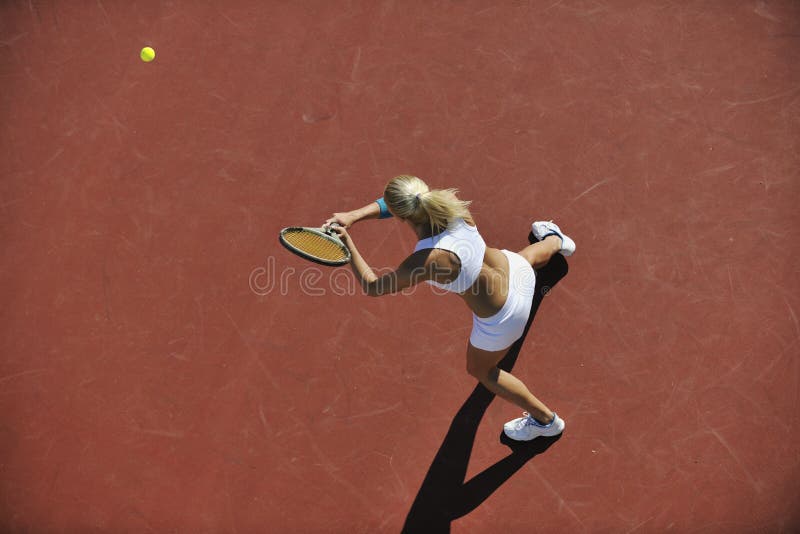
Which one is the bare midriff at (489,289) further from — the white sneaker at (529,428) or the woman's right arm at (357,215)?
the white sneaker at (529,428)

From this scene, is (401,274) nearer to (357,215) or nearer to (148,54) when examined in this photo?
(357,215)

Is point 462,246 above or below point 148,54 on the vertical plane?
below

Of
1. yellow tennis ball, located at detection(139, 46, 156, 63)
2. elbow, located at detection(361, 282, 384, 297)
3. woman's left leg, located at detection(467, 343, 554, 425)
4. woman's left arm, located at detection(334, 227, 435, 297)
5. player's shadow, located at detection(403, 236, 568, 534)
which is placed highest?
yellow tennis ball, located at detection(139, 46, 156, 63)

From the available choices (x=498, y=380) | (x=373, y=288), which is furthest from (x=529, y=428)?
(x=373, y=288)

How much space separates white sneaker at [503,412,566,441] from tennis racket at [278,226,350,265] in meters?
1.51

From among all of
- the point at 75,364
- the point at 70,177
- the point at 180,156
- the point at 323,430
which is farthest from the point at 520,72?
the point at 75,364

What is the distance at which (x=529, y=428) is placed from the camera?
3.66 metres

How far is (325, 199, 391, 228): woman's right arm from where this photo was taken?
3.19 meters

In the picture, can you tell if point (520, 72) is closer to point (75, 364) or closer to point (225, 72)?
point (225, 72)

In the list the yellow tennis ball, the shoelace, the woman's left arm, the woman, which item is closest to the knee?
the woman

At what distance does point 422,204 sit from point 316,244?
677 millimetres

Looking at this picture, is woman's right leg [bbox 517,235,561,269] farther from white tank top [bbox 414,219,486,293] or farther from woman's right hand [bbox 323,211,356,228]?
woman's right hand [bbox 323,211,356,228]

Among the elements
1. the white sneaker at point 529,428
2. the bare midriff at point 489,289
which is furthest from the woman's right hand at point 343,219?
the white sneaker at point 529,428

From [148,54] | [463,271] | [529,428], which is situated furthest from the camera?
[148,54]
